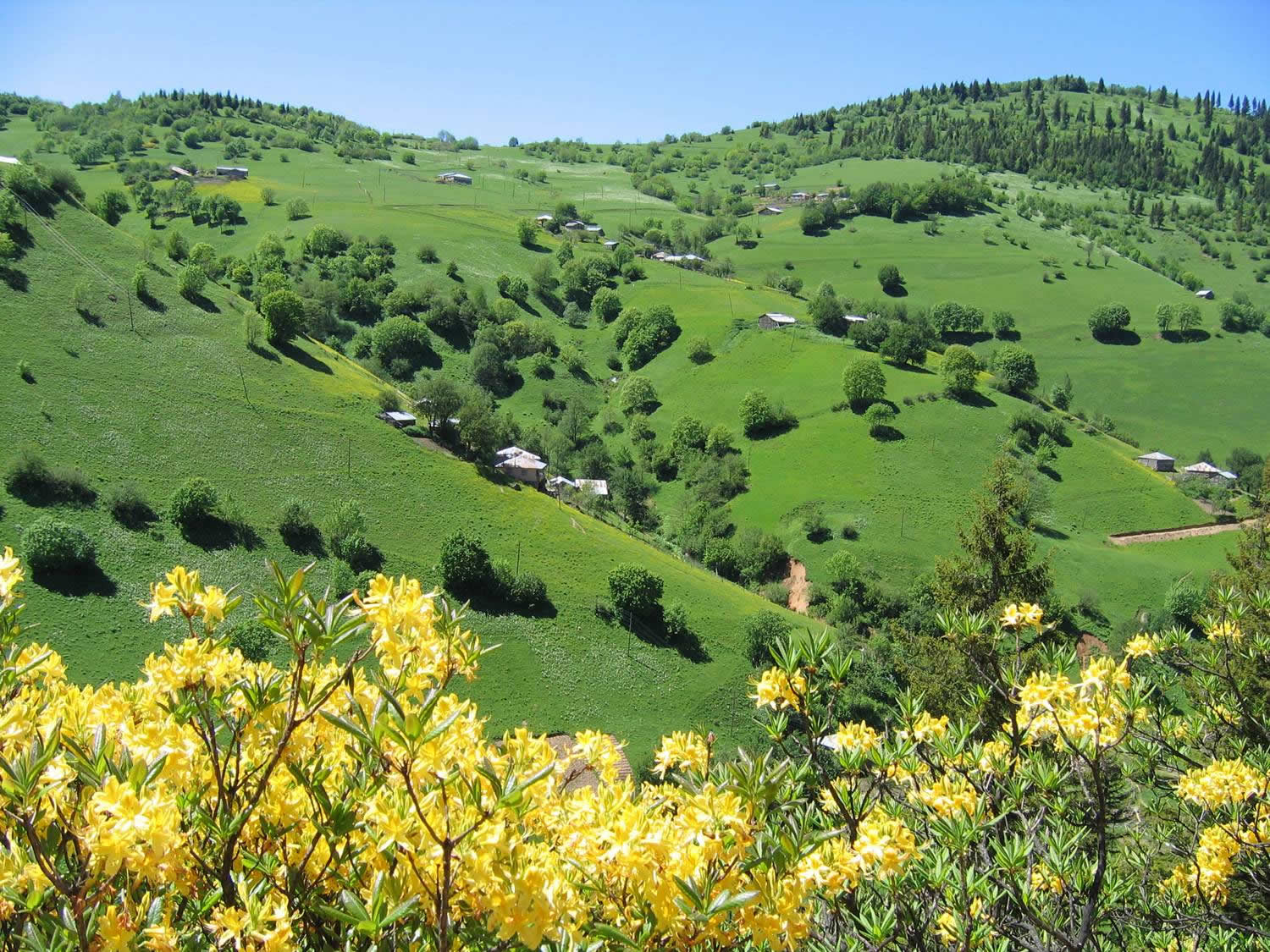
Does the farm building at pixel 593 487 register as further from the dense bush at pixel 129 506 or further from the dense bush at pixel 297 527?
the dense bush at pixel 129 506

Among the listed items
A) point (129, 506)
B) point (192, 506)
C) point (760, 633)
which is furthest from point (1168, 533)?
A: point (129, 506)

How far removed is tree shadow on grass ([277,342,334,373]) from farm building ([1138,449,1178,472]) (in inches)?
3199

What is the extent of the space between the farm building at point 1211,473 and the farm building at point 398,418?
251ft

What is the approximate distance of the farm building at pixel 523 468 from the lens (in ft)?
209

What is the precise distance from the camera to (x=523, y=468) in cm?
6444

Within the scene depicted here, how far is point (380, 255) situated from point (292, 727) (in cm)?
11791

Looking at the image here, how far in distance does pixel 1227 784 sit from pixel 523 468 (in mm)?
59470

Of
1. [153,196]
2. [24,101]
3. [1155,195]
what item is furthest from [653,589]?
[24,101]

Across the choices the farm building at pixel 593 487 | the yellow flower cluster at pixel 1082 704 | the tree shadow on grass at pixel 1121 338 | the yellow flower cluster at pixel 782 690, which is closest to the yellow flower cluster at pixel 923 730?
the yellow flower cluster at pixel 1082 704

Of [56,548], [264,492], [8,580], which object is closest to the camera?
[8,580]

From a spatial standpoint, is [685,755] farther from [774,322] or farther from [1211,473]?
[774,322]

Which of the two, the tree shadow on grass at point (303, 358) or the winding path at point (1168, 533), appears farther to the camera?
the winding path at point (1168, 533)

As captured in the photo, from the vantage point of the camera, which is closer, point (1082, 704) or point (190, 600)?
point (190, 600)

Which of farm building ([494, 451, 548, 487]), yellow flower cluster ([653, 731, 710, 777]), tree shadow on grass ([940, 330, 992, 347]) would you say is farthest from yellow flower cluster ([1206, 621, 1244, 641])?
tree shadow on grass ([940, 330, 992, 347])
